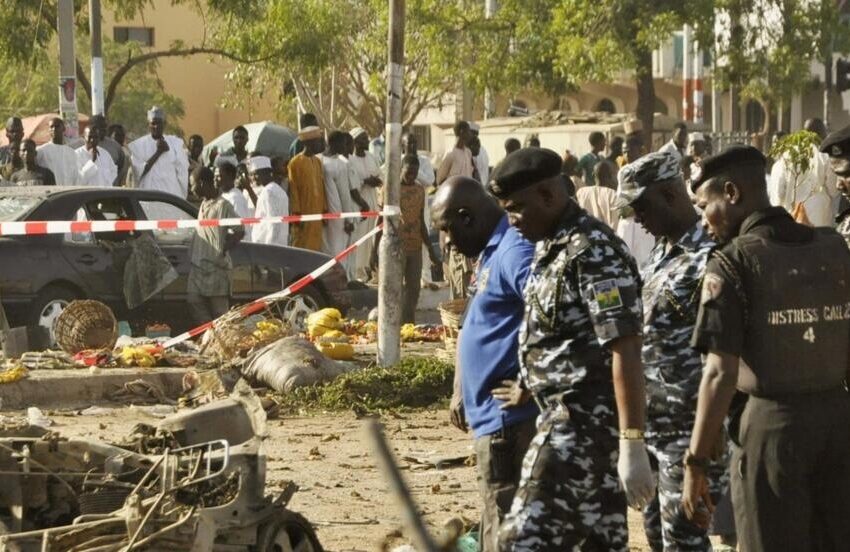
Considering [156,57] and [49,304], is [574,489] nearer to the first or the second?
[49,304]

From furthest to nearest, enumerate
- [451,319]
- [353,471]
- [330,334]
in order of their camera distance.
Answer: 1. [330,334]
2. [451,319]
3. [353,471]

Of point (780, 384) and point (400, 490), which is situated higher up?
point (400, 490)

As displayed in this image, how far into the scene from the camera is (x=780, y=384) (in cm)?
583

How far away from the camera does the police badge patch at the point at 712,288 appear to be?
5844 mm

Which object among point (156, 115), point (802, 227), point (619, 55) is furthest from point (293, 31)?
point (802, 227)

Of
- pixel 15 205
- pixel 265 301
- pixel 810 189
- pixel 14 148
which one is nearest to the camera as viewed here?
pixel 265 301

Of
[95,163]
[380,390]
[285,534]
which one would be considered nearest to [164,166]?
[95,163]

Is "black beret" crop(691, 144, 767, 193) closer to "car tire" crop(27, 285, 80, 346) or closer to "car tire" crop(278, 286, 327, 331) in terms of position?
"car tire" crop(278, 286, 327, 331)

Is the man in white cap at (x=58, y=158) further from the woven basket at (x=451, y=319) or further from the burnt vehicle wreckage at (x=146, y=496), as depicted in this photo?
the burnt vehicle wreckage at (x=146, y=496)

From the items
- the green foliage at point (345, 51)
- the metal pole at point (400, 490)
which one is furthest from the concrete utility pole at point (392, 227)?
the green foliage at point (345, 51)

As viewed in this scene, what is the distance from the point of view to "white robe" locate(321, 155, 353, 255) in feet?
65.4

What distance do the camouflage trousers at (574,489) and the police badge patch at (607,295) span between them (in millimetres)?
337

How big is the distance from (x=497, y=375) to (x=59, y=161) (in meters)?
13.9

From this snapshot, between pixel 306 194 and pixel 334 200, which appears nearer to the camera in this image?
pixel 306 194
